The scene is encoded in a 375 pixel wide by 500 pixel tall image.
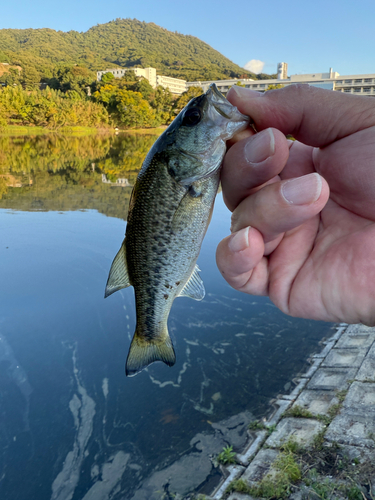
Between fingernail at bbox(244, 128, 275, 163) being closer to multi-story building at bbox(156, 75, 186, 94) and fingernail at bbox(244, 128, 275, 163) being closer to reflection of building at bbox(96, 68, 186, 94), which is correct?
reflection of building at bbox(96, 68, 186, 94)

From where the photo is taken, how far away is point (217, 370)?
634 cm

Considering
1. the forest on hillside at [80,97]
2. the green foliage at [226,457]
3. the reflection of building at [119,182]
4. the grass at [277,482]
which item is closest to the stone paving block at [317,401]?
the grass at [277,482]

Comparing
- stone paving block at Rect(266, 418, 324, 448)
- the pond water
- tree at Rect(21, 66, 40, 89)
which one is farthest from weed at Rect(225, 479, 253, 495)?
tree at Rect(21, 66, 40, 89)

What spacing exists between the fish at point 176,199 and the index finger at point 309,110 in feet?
0.44

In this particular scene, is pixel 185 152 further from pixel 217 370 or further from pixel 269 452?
pixel 217 370

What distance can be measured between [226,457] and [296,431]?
1.09 metres

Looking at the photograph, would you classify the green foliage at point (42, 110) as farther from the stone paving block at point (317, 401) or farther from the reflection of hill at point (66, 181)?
the stone paving block at point (317, 401)

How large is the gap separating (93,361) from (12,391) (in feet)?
4.48

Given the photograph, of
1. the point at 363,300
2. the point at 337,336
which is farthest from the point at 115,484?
the point at 337,336

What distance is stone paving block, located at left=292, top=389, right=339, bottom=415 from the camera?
17.4 ft

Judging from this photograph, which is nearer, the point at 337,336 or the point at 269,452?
the point at 269,452

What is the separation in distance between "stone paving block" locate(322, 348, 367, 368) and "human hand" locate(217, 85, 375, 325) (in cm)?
465

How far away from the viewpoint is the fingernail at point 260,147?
1.99 m

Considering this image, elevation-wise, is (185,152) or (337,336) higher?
(185,152)
